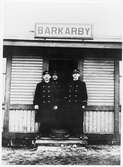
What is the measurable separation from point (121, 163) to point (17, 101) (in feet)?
10.9

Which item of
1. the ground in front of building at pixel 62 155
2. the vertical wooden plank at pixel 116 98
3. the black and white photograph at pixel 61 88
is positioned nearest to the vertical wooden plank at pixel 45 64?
the black and white photograph at pixel 61 88

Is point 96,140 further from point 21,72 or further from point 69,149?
point 21,72

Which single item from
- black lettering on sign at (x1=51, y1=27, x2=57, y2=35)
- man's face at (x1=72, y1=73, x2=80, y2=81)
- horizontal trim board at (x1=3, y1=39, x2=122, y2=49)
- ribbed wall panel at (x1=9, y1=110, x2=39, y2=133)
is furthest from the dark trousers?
black lettering on sign at (x1=51, y1=27, x2=57, y2=35)

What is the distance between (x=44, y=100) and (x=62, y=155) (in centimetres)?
165

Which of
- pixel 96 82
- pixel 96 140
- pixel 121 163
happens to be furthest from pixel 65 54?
pixel 121 163

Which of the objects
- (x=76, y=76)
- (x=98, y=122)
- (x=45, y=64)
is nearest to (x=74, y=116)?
(x=98, y=122)

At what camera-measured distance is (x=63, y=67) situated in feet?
28.8

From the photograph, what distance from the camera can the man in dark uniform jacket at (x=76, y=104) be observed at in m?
7.83

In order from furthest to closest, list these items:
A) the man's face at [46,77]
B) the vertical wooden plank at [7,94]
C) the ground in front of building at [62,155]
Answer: the vertical wooden plank at [7,94] → the man's face at [46,77] → the ground in front of building at [62,155]

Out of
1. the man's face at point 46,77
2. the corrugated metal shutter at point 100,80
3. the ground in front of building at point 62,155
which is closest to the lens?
the ground in front of building at point 62,155

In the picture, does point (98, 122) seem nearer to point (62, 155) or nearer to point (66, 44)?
point (62, 155)

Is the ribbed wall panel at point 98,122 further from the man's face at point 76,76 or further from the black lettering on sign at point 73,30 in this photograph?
the black lettering on sign at point 73,30

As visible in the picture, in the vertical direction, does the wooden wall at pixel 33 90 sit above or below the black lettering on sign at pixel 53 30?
below

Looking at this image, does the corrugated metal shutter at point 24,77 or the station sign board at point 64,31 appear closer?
the station sign board at point 64,31
